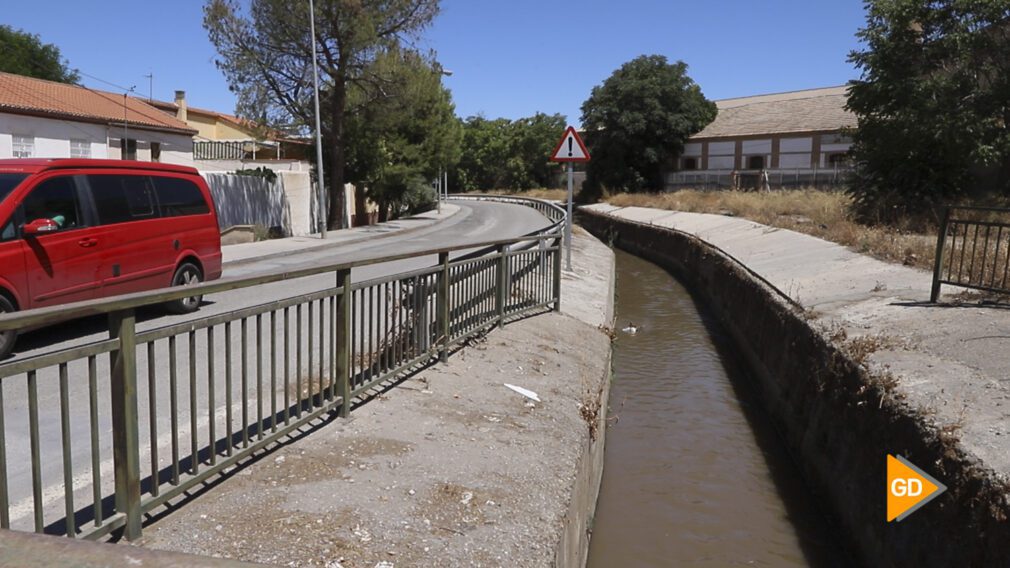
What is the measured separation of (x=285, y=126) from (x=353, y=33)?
16.0ft

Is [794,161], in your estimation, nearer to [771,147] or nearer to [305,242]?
[771,147]

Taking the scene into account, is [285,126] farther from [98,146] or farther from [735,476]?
[735,476]

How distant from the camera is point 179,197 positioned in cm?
1005

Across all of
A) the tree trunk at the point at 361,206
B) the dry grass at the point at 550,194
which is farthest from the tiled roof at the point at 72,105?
the dry grass at the point at 550,194

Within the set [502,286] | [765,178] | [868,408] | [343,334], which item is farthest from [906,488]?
[765,178]

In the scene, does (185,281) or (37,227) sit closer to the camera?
(37,227)

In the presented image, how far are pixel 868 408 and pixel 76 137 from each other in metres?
33.1

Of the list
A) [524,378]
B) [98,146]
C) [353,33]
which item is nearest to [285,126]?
[353,33]

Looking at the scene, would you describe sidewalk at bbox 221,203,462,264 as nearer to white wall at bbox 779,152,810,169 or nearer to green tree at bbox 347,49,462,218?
green tree at bbox 347,49,462,218

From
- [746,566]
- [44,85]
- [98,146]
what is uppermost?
[44,85]

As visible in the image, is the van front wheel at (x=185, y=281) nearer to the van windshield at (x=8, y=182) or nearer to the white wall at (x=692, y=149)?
the van windshield at (x=8, y=182)

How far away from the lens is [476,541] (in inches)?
162

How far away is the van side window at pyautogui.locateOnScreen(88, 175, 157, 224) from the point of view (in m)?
8.62

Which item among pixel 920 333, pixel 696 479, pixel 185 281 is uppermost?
pixel 185 281
